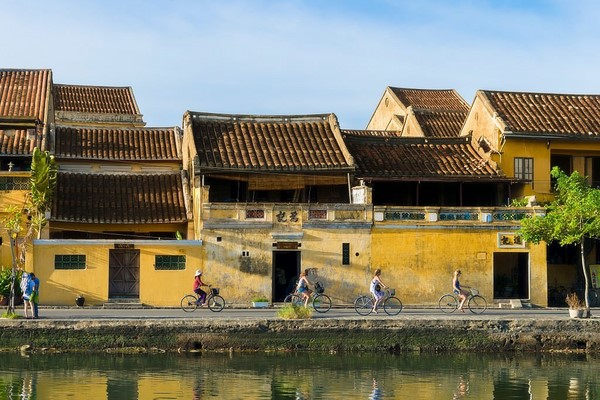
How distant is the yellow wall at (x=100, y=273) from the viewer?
36.4 meters

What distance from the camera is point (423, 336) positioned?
3175 cm

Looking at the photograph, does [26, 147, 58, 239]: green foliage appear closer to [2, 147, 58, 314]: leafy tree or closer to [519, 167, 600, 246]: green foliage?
[2, 147, 58, 314]: leafy tree

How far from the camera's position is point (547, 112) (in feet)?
144

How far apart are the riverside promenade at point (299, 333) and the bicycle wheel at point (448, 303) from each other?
3.01 m

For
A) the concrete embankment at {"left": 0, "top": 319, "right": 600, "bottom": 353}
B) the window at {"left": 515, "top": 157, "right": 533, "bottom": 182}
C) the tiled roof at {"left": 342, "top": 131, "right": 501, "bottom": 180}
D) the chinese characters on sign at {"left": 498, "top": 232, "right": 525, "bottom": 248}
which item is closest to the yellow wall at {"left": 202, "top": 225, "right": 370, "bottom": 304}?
the tiled roof at {"left": 342, "top": 131, "right": 501, "bottom": 180}

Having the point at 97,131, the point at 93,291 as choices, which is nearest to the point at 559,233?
the point at 93,291

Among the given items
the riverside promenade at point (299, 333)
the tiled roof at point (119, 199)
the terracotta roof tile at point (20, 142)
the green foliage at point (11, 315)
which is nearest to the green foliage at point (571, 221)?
the riverside promenade at point (299, 333)

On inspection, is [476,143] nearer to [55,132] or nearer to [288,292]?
[288,292]

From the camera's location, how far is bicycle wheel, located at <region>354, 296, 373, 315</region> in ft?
112

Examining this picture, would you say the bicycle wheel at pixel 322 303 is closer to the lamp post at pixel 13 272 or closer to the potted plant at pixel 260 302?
the potted plant at pixel 260 302

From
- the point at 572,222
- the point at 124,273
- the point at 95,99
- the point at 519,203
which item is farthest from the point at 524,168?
the point at 95,99

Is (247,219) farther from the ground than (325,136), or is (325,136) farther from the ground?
(325,136)

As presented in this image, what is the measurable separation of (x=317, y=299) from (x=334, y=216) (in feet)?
13.9

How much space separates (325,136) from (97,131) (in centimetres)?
1047
